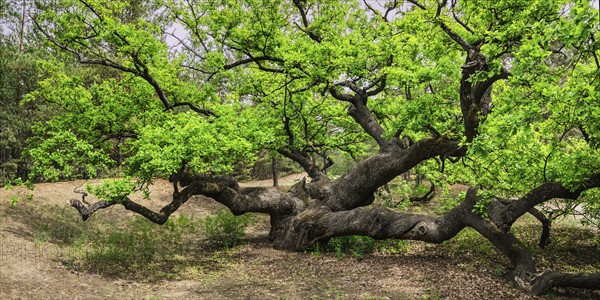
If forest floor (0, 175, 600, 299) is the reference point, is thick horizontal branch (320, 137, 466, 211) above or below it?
above

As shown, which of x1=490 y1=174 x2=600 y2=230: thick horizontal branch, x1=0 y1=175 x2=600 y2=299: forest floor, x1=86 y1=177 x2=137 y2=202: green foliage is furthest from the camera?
x1=86 y1=177 x2=137 y2=202: green foliage

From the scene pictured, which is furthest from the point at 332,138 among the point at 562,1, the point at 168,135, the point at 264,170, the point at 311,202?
the point at 264,170

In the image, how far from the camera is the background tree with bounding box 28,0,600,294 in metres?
8.60

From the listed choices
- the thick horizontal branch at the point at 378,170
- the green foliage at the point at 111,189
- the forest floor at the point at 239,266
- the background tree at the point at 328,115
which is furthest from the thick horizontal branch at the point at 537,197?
the green foliage at the point at 111,189

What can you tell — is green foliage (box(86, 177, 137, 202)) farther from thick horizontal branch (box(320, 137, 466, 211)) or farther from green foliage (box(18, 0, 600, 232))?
thick horizontal branch (box(320, 137, 466, 211))

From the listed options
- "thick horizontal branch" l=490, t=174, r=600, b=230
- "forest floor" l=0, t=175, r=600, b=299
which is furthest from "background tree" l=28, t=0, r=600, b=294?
"forest floor" l=0, t=175, r=600, b=299

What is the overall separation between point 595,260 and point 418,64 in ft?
24.9

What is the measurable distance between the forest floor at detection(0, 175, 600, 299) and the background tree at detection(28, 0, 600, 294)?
880 millimetres

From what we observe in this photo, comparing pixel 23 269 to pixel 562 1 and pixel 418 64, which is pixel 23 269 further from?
pixel 562 1

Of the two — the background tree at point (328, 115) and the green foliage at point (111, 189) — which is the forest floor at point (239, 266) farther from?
the green foliage at point (111, 189)

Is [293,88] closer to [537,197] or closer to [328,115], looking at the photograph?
[328,115]

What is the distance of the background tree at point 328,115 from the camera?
28.2 ft

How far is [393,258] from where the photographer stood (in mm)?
11289

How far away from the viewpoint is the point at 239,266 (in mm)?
11047
